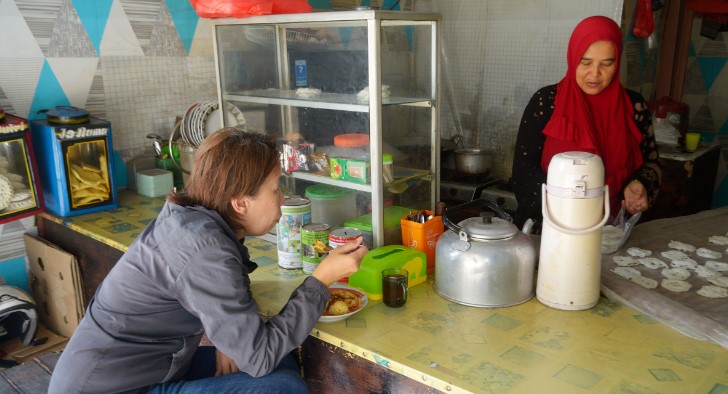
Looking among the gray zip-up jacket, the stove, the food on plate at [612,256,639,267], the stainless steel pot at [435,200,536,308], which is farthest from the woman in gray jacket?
the stove

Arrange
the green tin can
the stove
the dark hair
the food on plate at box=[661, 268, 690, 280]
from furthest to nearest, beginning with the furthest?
1. the stove
2. the green tin can
3. the food on plate at box=[661, 268, 690, 280]
4. the dark hair

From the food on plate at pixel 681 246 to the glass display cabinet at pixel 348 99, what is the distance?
2.86 feet

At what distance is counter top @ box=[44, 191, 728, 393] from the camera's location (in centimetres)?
132

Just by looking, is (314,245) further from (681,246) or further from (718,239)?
(718,239)

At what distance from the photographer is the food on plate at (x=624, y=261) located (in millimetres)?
1947

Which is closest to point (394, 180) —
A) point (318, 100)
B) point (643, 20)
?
point (318, 100)

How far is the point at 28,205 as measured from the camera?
2.53 m

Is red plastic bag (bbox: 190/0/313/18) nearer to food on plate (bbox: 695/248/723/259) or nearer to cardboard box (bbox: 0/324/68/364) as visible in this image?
cardboard box (bbox: 0/324/68/364)

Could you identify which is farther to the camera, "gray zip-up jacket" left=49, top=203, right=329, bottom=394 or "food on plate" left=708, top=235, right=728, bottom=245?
"food on plate" left=708, top=235, right=728, bottom=245

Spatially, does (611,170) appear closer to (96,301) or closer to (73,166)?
(96,301)

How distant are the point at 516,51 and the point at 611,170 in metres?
1.53

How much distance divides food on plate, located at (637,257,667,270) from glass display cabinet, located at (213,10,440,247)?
2.52 ft

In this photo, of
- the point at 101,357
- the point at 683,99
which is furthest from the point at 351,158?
the point at 683,99

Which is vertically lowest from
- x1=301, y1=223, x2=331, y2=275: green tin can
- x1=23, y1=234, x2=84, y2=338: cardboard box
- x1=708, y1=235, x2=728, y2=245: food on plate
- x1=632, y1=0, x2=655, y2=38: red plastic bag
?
x1=23, y1=234, x2=84, y2=338: cardboard box
